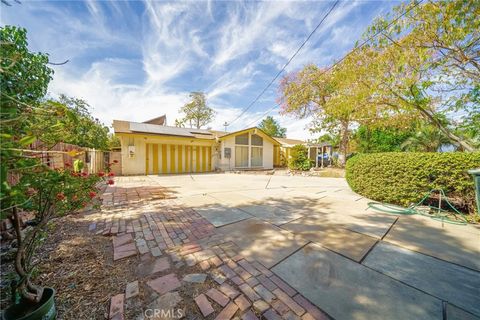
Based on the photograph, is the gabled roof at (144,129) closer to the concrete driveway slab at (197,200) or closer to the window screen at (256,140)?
the window screen at (256,140)

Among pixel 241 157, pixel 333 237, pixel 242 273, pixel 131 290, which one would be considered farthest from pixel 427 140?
pixel 131 290

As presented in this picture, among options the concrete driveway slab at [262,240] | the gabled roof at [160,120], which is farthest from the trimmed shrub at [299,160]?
the gabled roof at [160,120]

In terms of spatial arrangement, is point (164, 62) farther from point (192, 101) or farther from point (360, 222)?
point (192, 101)

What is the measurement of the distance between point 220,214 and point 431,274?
3.21m

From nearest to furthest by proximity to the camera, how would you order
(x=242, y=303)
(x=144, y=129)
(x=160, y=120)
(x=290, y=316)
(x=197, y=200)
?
(x=290, y=316)
(x=242, y=303)
(x=197, y=200)
(x=144, y=129)
(x=160, y=120)

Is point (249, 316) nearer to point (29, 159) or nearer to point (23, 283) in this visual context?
point (23, 283)

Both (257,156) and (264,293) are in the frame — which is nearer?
(264,293)

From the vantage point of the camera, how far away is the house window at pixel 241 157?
15.3 meters

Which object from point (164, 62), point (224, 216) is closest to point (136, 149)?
point (164, 62)

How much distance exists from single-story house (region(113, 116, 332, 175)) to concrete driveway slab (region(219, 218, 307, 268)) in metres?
10.2

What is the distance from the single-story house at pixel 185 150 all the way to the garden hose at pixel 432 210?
11.4 m

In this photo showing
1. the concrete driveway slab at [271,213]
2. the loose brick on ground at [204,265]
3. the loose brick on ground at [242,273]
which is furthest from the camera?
the concrete driveway slab at [271,213]

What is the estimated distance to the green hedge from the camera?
12.3ft

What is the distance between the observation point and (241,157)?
51.2ft
